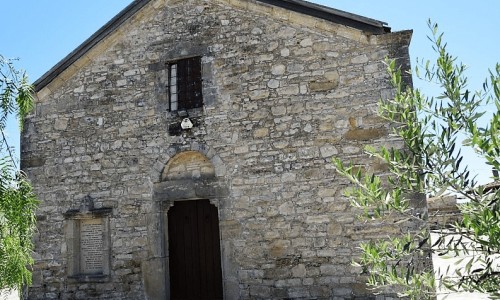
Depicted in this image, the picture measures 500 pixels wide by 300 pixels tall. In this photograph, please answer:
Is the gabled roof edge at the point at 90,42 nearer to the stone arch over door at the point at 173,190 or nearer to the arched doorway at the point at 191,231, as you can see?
the stone arch over door at the point at 173,190

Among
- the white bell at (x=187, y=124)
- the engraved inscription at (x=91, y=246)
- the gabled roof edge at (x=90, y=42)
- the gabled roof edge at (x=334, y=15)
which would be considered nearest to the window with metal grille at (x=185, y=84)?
the white bell at (x=187, y=124)

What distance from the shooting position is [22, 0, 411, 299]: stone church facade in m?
6.94

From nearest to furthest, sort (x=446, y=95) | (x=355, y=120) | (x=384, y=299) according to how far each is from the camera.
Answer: (x=446, y=95), (x=384, y=299), (x=355, y=120)

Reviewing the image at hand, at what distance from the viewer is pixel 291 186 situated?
7.07m

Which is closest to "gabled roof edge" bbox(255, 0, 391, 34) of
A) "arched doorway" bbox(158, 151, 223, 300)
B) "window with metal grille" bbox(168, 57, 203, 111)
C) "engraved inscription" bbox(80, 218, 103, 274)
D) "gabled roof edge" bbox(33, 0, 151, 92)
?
"window with metal grille" bbox(168, 57, 203, 111)

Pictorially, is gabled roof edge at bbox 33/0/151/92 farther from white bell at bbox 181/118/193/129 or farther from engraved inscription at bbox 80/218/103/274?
engraved inscription at bbox 80/218/103/274

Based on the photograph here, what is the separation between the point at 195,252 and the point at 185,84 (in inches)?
116

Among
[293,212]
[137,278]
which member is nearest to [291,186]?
[293,212]

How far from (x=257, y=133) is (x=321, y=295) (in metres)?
2.69

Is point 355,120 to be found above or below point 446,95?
above

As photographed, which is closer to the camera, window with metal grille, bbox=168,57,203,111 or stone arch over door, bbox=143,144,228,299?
stone arch over door, bbox=143,144,228,299

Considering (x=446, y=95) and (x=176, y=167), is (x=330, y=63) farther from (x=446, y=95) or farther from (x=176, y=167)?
(x=446, y=95)

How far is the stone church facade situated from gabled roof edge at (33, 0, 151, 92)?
0.03m

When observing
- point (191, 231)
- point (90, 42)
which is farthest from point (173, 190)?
point (90, 42)
